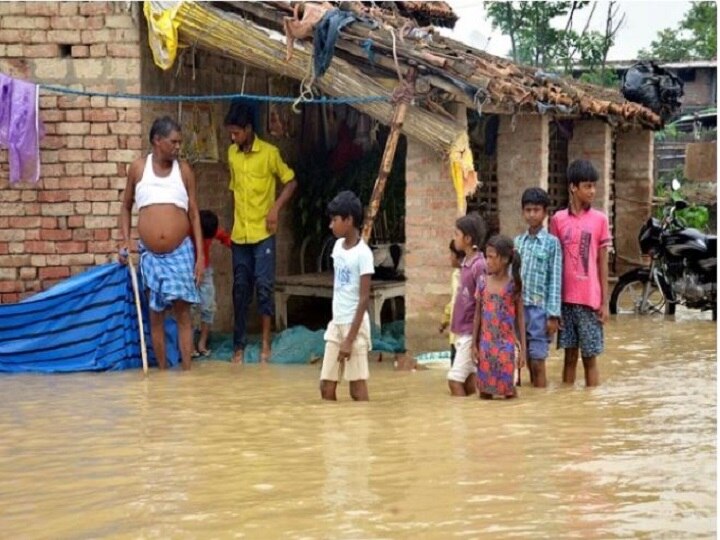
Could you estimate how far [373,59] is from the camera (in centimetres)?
962

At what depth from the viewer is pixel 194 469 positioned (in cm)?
584

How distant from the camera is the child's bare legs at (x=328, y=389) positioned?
7848mm

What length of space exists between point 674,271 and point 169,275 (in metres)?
6.15

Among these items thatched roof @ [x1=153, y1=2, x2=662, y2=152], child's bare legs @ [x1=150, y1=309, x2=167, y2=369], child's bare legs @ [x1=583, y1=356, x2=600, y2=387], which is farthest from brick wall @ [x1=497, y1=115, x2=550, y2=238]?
child's bare legs @ [x1=150, y1=309, x2=167, y2=369]

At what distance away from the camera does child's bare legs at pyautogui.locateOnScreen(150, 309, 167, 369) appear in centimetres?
943

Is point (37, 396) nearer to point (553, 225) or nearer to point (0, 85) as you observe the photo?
point (0, 85)

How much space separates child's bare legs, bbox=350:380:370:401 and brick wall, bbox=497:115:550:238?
4.56m

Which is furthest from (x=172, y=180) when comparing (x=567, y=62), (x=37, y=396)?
(x=567, y=62)

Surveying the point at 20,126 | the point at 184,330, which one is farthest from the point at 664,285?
the point at 20,126

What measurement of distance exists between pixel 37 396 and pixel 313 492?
3587mm

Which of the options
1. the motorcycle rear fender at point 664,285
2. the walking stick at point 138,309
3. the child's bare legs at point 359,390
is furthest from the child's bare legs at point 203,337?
the motorcycle rear fender at point 664,285

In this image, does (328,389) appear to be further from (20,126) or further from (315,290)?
(20,126)

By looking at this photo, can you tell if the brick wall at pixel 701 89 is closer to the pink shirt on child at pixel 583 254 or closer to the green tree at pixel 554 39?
the green tree at pixel 554 39

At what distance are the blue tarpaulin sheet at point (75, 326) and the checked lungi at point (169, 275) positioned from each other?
39 centimetres
